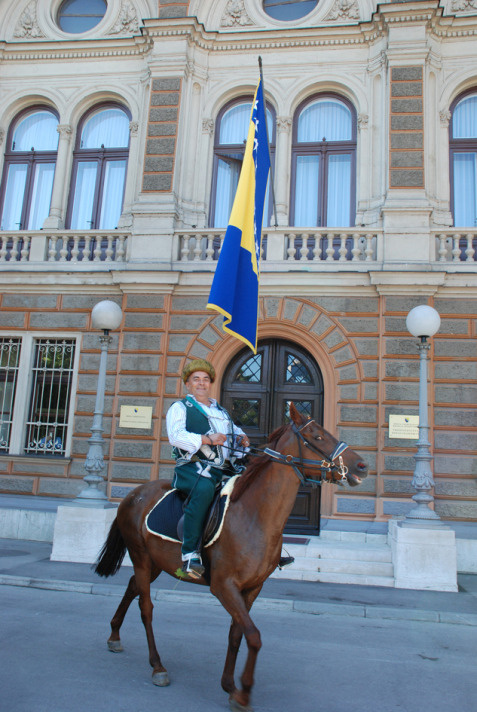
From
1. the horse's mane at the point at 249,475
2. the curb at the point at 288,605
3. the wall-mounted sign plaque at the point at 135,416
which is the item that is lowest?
the curb at the point at 288,605

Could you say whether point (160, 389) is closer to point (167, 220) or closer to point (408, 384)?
point (167, 220)

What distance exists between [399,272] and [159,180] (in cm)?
565

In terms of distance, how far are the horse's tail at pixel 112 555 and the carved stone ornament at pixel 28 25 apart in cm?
1412

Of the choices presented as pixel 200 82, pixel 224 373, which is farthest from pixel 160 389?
pixel 200 82

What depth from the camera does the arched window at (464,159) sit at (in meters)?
13.2

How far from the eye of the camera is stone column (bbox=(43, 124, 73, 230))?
47.0 ft

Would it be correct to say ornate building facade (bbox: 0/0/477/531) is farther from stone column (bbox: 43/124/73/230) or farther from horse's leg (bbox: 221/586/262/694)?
horse's leg (bbox: 221/586/262/694)

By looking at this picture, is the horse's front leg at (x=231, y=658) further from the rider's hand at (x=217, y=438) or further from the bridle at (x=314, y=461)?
the rider's hand at (x=217, y=438)

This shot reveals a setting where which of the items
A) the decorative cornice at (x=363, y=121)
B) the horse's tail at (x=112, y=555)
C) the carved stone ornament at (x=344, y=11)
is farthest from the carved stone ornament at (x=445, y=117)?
the horse's tail at (x=112, y=555)

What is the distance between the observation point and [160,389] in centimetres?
1238

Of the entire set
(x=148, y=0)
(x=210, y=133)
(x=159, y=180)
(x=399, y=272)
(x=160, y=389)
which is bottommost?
(x=160, y=389)

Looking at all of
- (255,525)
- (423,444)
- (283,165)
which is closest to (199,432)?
(255,525)

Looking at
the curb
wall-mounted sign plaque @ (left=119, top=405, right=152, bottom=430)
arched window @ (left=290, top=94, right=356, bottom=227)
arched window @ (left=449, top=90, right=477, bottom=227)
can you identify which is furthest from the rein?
arched window @ (left=449, top=90, right=477, bottom=227)

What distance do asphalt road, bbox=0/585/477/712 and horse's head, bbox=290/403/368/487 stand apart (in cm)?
173
